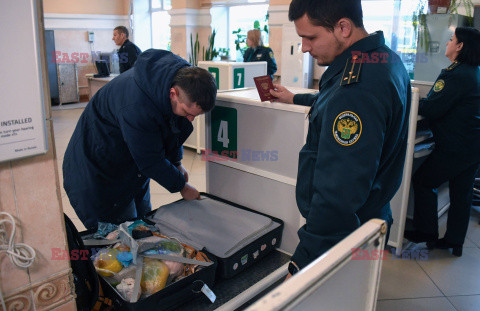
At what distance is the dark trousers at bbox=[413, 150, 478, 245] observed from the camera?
257 centimetres

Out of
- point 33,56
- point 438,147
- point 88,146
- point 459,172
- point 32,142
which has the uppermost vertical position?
point 33,56

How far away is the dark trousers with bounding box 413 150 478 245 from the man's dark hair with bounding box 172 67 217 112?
1.83 metres

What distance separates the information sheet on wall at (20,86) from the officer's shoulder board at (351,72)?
693 mm

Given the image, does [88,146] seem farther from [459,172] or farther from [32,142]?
[459,172]

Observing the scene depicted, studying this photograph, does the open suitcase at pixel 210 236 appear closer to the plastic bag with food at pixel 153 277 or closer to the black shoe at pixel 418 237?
the plastic bag with food at pixel 153 277

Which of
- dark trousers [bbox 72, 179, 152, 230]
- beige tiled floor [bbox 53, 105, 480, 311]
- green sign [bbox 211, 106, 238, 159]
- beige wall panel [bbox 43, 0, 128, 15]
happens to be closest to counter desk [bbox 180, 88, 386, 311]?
green sign [bbox 211, 106, 238, 159]

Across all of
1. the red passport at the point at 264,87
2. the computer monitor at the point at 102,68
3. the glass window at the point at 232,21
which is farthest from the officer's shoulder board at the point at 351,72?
the glass window at the point at 232,21

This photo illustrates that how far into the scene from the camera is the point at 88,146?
170cm

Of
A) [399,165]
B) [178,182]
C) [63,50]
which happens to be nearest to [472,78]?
[399,165]

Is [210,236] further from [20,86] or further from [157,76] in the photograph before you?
[20,86]

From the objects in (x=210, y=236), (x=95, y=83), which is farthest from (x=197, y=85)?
(x=95, y=83)

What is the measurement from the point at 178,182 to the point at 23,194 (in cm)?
78

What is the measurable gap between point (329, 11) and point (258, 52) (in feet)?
15.0

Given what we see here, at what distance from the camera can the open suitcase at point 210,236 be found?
1053 millimetres
